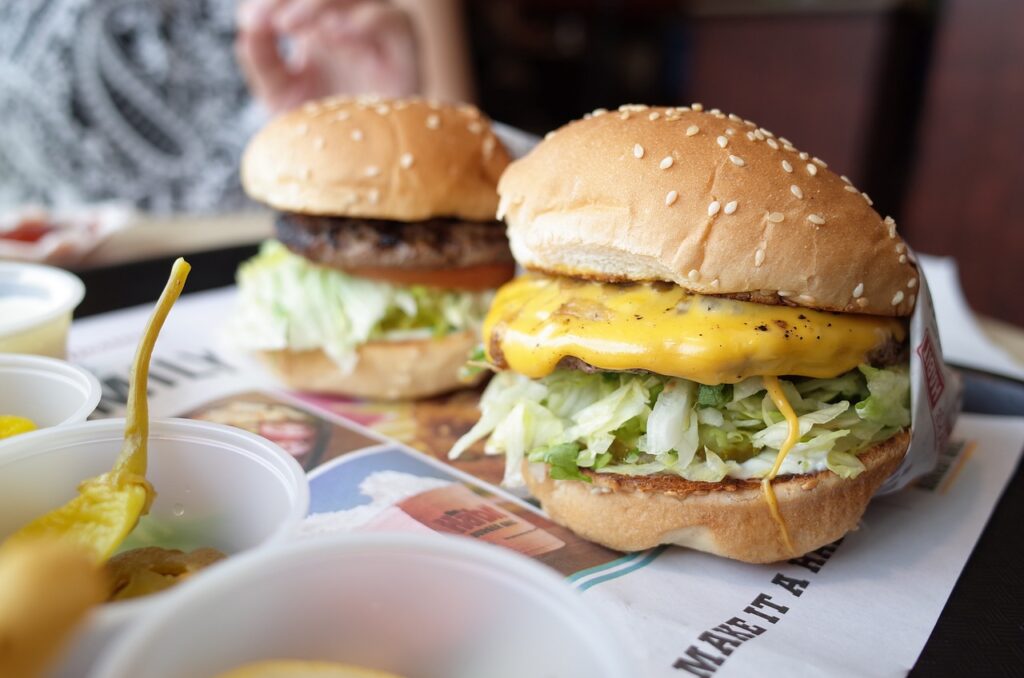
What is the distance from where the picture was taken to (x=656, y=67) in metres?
7.43

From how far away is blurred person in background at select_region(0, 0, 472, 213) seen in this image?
309cm

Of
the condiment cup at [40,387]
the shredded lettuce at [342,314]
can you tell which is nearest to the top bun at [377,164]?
the shredded lettuce at [342,314]

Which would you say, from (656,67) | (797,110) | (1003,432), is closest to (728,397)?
(1003,432)

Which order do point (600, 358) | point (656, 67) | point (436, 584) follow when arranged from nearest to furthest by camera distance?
point (436, 584)
point (600, 358)
point (656, 67)

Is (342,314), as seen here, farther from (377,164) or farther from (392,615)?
(392,615)

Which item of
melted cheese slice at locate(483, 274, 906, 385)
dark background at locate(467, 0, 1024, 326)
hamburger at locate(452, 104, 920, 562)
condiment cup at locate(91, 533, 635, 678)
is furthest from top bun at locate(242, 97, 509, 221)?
dark background at locate(467, 0, 1024, 326)

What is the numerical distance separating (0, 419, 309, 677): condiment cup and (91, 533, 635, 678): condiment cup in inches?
7.3

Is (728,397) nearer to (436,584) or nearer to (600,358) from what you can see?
(600,358)

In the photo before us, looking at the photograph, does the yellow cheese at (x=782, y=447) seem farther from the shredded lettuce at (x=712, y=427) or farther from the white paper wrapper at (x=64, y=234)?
the white paper wrapper at (x=64, y=234)

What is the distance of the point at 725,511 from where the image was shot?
130cm

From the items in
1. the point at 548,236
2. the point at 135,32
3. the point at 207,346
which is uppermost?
the point at 135,32

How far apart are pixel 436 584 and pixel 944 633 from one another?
891 mm

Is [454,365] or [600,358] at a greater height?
[600,358]

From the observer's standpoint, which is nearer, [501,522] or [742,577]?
[742,577]
